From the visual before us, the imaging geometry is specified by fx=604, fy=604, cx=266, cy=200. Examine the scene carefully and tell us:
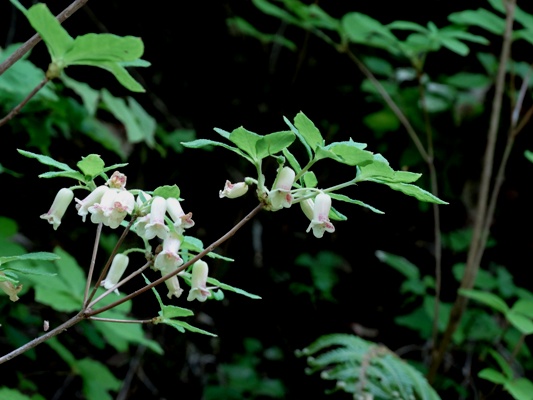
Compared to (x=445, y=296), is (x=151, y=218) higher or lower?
higher

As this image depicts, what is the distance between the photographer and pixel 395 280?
319 cm

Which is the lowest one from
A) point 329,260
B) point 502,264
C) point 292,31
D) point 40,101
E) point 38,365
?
point 502,264

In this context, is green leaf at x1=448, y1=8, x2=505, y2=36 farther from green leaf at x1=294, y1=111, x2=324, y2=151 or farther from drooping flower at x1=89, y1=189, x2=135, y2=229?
drooping flower at x1=89, y1=189, x2=135, y2=229

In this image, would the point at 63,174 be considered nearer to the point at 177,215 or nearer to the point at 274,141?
the point at 177,215

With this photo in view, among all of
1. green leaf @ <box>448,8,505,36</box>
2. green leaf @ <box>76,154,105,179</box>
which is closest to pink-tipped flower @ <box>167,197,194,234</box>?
green leaf @ <box>76,154,105,179</box>

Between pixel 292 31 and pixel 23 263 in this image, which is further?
pixel 292 31

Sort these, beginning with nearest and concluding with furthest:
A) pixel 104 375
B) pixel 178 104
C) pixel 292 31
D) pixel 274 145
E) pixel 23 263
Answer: pixel 274 145 < pixel 23 263 < pixel 104 375 < pixel 178 104 < pixel 292 31

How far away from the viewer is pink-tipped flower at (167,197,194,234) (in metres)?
0.80

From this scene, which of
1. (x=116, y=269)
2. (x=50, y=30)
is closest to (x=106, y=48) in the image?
(x=50, y=30)

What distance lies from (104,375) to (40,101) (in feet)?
3.22

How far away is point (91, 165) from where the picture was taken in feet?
2.61

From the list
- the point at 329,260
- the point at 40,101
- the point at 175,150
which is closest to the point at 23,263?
the point at 40,101

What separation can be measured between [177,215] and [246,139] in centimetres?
14

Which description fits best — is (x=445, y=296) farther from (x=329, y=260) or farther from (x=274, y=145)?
(x=274, y=145)
